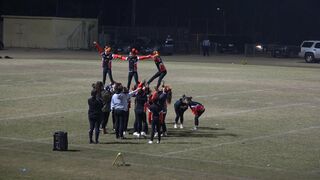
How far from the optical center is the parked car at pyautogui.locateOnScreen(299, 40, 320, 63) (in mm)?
64938

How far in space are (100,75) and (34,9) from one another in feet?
166

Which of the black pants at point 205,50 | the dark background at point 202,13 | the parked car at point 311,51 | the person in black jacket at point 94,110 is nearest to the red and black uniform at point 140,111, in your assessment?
the person in black jacket at point 94,110

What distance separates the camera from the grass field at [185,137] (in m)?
16.7

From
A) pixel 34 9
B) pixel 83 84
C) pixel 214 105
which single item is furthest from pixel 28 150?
pixel 34 9

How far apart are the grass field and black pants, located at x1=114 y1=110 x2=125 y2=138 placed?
1.09ft

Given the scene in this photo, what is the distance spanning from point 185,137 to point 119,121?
2035 millimetres

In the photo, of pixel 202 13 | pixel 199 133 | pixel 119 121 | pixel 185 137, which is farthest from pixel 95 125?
pixel 202 13

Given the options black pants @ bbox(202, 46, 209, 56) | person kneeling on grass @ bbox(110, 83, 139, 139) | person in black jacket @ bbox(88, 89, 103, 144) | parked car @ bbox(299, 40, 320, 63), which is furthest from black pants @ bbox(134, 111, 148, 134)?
black pants @ bbox(202, 46, 209, 56)

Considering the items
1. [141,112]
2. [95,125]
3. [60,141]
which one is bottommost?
[60,141]

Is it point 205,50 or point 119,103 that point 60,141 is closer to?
point 119,103

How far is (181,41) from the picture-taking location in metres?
81.9

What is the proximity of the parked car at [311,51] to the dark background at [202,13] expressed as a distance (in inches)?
927

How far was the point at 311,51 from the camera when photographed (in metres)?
65.3

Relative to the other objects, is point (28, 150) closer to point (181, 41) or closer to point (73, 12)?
point (181, 41)
